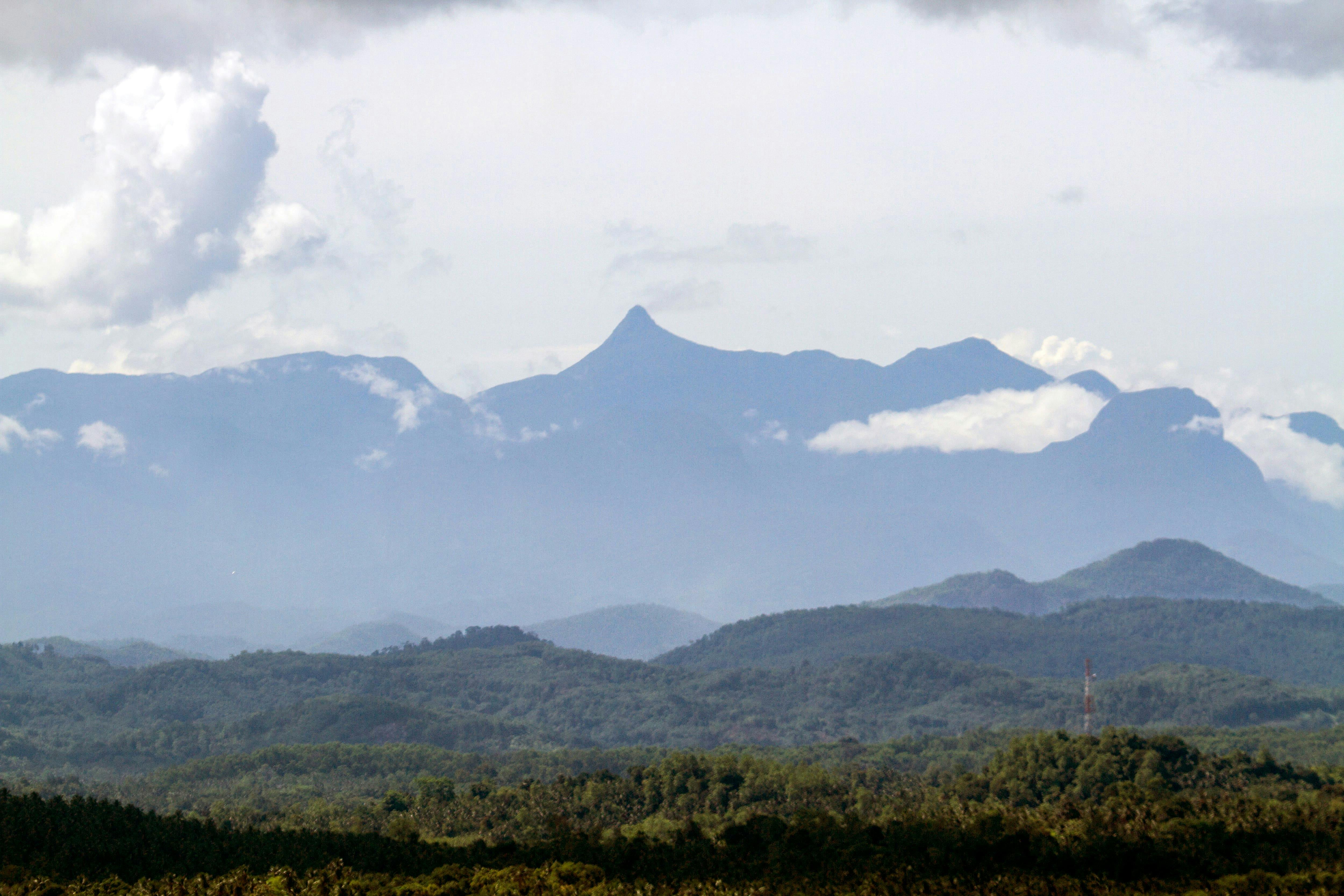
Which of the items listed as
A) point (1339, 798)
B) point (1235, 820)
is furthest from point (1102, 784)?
point (1235, 820)

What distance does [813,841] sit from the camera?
69562 mm

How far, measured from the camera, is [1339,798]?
269 feet

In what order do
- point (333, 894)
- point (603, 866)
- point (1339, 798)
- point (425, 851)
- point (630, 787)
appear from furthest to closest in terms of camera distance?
1. point (630, 787)
2. point (1339, 798)
3. point (425, 851)
4. point (603, 866)
5. point (333, 894)

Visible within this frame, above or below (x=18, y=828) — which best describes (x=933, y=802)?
below

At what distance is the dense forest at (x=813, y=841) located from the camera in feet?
185

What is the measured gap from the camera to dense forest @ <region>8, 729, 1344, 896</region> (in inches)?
2219

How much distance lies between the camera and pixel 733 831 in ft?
249

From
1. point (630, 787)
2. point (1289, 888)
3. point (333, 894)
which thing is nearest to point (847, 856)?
point (1289, 888)

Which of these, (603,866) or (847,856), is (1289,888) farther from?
(603,866)

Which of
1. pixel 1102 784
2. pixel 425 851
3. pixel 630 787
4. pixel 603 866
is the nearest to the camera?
pixel 603 866

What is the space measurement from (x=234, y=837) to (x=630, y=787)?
4776 centimetres

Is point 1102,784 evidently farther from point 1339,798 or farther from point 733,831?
point 733,831

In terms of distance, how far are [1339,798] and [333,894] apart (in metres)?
64.6

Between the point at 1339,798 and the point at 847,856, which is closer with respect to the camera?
the point at 847,856
